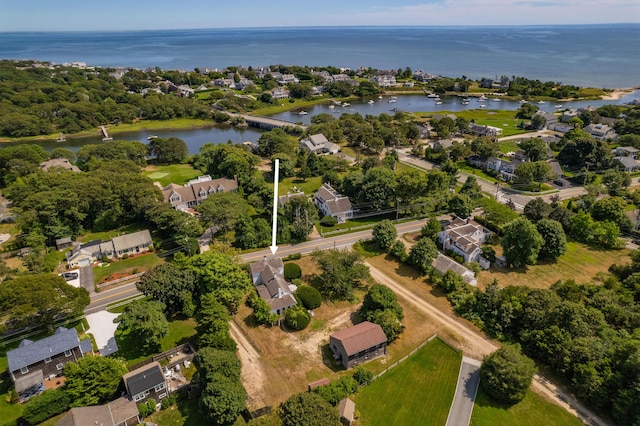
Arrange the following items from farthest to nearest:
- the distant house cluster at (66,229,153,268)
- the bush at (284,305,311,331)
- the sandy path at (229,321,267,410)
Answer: the distant house cluster at (66,229,153,268), the bush at (284,305,311,331), the sandy path at (229,321,267,410)

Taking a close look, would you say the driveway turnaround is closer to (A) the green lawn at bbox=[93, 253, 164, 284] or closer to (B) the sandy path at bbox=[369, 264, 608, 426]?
(A) the green lawn at bbox=[93, 253, 164, 284]

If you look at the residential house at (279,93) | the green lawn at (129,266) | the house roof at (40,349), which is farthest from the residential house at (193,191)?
the residential house at (279,93)

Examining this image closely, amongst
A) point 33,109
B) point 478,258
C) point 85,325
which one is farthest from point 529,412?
point 33,109

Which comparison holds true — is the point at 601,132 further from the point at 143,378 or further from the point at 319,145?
the point at 143,378

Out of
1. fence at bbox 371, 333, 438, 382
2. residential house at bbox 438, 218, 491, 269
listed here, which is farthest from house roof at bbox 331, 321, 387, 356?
residential house at bbox 438, 218, 491, 269

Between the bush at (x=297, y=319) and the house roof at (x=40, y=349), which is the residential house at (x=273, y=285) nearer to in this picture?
the bush at (x=297, y=319)

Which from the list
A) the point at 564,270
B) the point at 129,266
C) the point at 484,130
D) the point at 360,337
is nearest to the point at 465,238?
the point at 564,270
